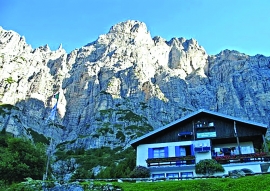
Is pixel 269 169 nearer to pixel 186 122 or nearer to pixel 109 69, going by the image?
pixel 186 122

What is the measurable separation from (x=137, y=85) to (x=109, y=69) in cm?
2170

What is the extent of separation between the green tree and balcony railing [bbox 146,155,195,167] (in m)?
17.7

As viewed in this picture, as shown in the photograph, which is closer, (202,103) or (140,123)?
(140,123)

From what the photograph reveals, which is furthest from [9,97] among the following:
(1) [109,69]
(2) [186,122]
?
(2) [186,122]

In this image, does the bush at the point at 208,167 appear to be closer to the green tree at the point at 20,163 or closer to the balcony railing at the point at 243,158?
the balcony railing at the point at 243,158

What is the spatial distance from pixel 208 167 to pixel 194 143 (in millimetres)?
4366

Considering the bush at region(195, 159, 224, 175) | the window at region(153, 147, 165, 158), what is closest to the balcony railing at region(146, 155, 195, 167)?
the window at region(153, 147, 165, 158)

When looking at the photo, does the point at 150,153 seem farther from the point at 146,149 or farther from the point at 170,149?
the point at 170,149

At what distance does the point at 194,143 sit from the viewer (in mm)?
34344

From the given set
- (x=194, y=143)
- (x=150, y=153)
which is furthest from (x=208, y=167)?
(x=150, y=153)

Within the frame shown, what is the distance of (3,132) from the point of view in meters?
121

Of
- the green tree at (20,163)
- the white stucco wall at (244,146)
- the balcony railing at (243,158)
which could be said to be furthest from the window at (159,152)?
the green tree at (20,163)

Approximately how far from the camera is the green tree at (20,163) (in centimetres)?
4112

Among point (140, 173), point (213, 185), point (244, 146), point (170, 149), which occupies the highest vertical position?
point (244, 146)
